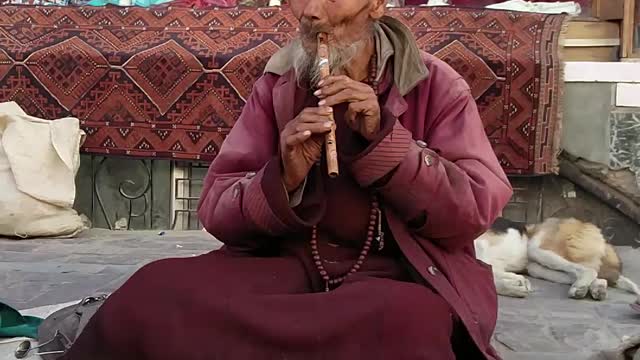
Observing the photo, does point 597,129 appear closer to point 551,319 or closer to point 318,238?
point 551,319

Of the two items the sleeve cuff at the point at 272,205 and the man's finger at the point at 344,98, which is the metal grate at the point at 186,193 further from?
the man's finger at the point at 344,98

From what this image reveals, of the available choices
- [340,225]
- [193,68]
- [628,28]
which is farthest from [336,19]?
[628,28]

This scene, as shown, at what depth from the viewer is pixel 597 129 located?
4.57 m

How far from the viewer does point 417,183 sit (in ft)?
5.95

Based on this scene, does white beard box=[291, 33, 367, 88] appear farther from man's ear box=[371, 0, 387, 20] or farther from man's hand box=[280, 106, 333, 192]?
man's hand box=[280, 106, 333, 192]

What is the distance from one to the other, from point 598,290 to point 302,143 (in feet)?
7.23

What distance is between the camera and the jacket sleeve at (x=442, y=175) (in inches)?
71.1

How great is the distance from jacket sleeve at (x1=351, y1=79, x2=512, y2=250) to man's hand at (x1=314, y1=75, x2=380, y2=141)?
0.14 feet

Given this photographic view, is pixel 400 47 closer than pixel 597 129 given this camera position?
Yes

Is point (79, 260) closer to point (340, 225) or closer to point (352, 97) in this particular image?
point (340, 225)

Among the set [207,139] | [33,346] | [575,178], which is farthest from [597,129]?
[33,346]

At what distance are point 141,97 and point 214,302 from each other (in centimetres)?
334

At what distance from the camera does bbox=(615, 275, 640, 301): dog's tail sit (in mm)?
3699

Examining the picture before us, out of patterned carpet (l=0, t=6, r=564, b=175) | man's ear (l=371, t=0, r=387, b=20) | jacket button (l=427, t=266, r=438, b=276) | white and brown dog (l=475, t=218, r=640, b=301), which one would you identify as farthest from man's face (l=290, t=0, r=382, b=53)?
patterned carpet (l=0, t=6, r=564, b=175)
